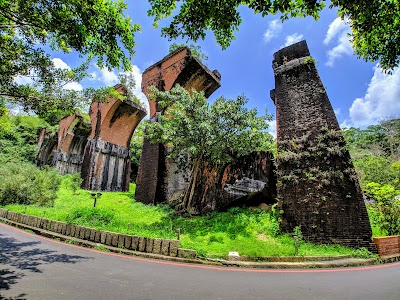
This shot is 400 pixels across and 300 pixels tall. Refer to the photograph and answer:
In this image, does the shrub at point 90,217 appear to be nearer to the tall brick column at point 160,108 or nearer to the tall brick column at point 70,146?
the tall brick column at point 160,108

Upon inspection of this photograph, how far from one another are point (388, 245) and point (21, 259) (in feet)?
34.6

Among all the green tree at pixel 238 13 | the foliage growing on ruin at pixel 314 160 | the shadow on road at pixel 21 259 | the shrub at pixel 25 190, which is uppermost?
the green tree at pixel 238 13

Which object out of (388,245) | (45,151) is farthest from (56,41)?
(45,151)

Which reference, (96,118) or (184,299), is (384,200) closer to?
(184,299)

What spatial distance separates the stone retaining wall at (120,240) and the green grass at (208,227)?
1.41 ft

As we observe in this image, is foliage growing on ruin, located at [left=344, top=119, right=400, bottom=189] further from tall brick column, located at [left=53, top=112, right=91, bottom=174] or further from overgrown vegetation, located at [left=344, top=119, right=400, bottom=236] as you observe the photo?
tall brick column, located at [left=53, top=112, right=91, bottom=174]

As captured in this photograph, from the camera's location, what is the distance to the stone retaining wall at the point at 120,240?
620 centimetres

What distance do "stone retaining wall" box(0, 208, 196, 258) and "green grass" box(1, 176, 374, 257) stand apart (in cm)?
43

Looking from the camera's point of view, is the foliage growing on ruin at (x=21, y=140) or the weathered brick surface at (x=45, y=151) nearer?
the foliage growing on ruin at (x=21, y=140)

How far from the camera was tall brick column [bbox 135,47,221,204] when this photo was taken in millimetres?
13266

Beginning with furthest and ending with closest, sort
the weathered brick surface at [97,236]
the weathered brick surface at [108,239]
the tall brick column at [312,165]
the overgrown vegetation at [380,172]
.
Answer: the overgrown vegetation at [380,172] < the tall brick column at [312,165] < the weathered brick surface at [97,236] < the weathered brick surface at [108,239]

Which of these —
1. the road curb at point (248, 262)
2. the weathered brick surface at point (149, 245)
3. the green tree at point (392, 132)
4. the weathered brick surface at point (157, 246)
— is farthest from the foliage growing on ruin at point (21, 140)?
the green tree at point (392, 132)

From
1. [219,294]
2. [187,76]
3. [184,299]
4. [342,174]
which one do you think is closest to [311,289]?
[219,294]

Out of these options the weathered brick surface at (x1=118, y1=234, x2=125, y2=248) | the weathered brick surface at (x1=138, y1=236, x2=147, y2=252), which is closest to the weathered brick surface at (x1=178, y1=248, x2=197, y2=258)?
the weathered brick surface at (x1=138, y1=236, x2=147, y2=252)
